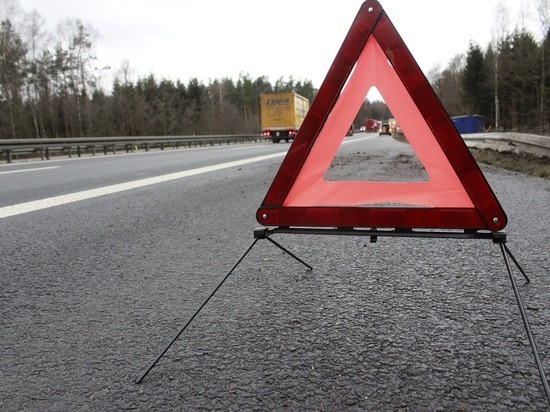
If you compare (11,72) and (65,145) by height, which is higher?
(11,72)

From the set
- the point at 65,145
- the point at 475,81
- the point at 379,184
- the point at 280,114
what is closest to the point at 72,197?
the point at 379,184

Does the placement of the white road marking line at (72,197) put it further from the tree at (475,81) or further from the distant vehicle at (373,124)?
the tree at (475,81)

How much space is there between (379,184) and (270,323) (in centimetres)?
77

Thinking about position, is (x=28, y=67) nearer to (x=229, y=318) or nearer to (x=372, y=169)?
(x=372, y=169)

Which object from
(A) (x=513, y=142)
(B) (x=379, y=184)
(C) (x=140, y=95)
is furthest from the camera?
(C) (x=140, y=95)

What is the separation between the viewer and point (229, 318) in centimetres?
190

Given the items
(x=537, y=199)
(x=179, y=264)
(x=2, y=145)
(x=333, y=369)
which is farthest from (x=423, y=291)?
(x=2, y=145)

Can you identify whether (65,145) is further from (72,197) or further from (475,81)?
(475,81)

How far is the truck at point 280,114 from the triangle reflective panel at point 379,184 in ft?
108

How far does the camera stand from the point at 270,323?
1.84 metres

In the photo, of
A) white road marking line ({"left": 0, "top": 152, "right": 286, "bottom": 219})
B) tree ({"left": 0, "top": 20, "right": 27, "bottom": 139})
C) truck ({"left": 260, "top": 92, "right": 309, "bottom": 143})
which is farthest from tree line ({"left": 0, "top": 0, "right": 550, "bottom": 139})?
white road marking line ({"left": 0, "top": 152, "right": 286, "bottom": 219})

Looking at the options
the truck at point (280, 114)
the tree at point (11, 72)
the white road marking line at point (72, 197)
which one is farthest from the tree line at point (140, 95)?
the white road marking line at point (72, 197)

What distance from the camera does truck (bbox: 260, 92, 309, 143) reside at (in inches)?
1355

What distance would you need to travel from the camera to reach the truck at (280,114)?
1355 inches
